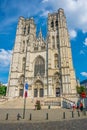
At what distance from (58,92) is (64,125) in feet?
92.7

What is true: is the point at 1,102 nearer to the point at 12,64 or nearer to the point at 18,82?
the point at 18,82

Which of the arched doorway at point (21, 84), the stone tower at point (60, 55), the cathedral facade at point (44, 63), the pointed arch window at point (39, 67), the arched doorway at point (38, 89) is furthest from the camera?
the pointed arch window at point (39, 67)

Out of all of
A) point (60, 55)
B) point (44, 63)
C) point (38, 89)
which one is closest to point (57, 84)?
point (38, 89)

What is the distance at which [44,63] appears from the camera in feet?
136

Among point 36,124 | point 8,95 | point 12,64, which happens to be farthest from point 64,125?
point 12,64

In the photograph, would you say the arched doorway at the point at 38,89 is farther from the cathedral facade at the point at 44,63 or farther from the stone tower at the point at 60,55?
the stone tower at the point at 60,55

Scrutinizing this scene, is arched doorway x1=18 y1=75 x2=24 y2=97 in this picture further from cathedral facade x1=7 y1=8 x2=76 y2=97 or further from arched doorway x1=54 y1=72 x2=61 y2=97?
arched doorway x1=54 y1=72 x2=61 y2=97

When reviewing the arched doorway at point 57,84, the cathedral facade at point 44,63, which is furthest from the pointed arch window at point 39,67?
the arched doorway at point 57,84

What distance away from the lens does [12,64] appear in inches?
1677

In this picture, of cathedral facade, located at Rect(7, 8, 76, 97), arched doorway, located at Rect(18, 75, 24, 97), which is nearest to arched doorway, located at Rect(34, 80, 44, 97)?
cathedral facade, located at Rect(7, 8, 76, 97)

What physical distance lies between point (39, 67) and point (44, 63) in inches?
76.8

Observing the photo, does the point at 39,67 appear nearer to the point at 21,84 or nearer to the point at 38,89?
the point at 38,89

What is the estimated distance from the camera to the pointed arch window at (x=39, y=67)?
133 ft

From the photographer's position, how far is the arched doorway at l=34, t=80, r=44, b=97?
38312mm
